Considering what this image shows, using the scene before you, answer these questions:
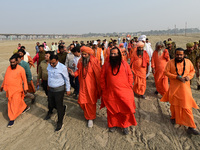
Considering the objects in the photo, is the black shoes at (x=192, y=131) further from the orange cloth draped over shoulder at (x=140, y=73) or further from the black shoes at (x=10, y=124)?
the black shoes at (x=10, y=124)

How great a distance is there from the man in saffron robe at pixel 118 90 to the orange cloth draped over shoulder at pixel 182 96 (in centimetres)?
95

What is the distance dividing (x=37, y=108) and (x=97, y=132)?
2240 mm

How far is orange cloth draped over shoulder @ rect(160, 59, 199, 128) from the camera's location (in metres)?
2.98

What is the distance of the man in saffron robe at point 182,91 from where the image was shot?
2977mm

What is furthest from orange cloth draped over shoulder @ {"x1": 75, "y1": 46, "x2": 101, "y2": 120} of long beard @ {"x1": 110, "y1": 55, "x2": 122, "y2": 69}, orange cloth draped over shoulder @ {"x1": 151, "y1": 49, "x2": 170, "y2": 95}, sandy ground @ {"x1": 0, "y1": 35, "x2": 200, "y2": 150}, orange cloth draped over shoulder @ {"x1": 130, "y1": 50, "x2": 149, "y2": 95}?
orange cloth draped over shoulder @ {"x1": 151, "y1": 49, "x2": 170, "y2": 95}

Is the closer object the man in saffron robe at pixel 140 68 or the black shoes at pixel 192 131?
the black shoes at pixel 192 131

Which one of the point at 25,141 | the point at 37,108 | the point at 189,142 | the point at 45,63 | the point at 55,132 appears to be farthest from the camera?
the point at 37,108

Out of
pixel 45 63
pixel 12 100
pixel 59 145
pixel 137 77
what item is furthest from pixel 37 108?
pixel 137 77

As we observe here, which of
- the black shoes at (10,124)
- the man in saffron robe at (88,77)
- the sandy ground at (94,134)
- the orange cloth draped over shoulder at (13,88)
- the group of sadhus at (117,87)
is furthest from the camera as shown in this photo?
the orange cloth draped over shoulder at (13,88)

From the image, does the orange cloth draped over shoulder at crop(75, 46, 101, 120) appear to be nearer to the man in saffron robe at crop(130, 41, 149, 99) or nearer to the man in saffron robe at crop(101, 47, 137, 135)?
the man in saffron robe at crop(101, 47, 137, 135)

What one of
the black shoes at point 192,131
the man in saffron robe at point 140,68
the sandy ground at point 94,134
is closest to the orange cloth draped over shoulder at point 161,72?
the man in saffron robe at point 140,68

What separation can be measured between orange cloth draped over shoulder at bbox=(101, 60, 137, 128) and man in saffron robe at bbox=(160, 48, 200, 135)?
94 cm

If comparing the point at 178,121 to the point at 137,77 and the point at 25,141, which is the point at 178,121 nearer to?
the point at 137,77

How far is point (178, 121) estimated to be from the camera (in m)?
3.13
